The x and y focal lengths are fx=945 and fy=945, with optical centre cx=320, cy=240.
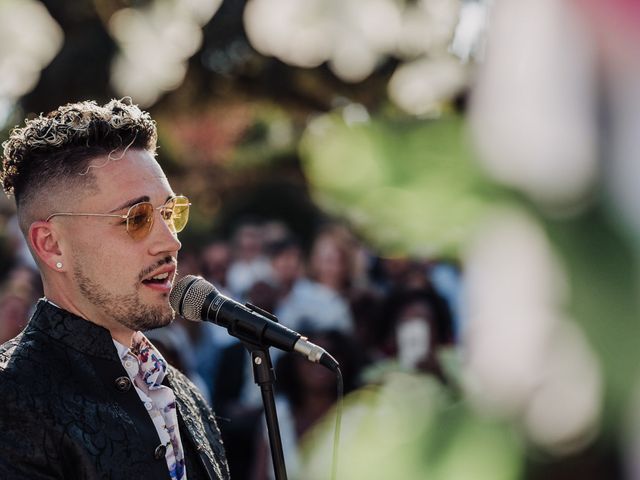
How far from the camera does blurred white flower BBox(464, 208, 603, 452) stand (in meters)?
3.11

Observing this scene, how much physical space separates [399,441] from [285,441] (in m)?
1.53

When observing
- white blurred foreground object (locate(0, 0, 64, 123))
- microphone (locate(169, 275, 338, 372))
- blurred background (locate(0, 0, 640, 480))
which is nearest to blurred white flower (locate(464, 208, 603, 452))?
blurred background (locate(0, 0, 640, 480))

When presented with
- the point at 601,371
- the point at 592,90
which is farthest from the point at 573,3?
the point at 601,371

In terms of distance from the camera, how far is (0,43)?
6.71 meters

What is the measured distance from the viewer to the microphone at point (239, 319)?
80.6 inches

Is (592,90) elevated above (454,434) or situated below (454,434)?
above

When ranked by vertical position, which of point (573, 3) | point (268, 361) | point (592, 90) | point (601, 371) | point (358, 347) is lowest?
point (358, 347)

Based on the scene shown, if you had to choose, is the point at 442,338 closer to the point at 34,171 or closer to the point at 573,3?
the point at 573,3

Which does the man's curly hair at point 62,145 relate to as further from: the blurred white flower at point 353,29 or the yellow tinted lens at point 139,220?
the blurred white flower at point 353,29

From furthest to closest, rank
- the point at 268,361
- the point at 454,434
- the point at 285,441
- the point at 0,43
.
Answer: the point at 0,43, the point at 285,441, the point at 454,434, the point at 268,361

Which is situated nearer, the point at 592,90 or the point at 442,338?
the point at 592,90

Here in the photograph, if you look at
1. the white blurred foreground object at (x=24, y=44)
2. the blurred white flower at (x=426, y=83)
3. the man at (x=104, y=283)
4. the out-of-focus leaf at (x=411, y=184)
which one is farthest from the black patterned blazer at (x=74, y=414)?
the white blurred foreground object at (x=24, y=44)

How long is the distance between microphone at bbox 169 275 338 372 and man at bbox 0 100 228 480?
0.06 m

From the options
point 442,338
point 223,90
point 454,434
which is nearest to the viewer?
point 454,434
